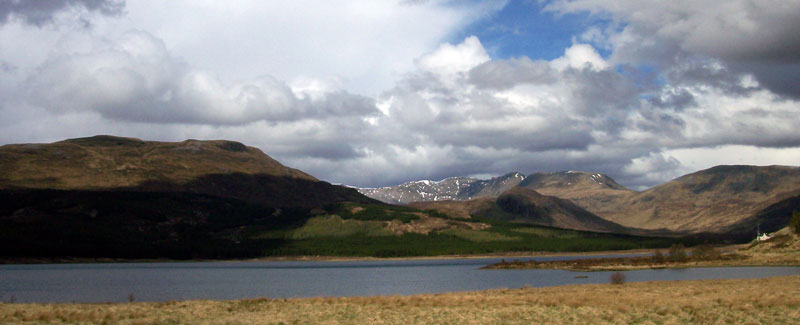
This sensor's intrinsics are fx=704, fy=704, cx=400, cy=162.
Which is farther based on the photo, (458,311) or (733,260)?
(733,260)

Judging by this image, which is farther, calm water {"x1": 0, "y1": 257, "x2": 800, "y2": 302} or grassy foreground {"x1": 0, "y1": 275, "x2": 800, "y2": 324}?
calm water {"x1": 0, "y1": 257, "x2": 800, "y2": 302}

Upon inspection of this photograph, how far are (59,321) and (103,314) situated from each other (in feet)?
11.5

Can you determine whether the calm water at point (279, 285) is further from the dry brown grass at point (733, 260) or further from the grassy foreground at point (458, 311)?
the grassy foreground at point (458, 311)

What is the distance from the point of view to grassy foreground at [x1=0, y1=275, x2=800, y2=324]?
45.1m

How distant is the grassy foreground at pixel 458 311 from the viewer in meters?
45.1

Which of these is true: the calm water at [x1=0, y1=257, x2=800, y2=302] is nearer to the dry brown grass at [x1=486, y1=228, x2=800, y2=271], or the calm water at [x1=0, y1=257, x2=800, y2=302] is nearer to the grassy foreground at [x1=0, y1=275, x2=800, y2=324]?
the dry brown grass at [x1=486, y1=228, x2=800, y2=271]

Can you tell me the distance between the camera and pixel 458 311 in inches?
1996

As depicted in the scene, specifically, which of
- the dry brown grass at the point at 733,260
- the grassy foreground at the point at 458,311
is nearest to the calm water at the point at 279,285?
the dry brown grass at the point at 733,260

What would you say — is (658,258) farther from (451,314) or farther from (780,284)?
(451,314)

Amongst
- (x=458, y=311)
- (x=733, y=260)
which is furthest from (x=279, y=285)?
(x=733, y=260)

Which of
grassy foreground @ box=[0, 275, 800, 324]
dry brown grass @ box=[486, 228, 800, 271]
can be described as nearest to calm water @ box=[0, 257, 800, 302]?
dry brown grass @ box=[486, 228, 800, 271]

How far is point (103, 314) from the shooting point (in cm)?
4612

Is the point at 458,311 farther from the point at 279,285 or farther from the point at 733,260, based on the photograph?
the point at 733,260

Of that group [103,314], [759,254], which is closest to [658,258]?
[759,254]
